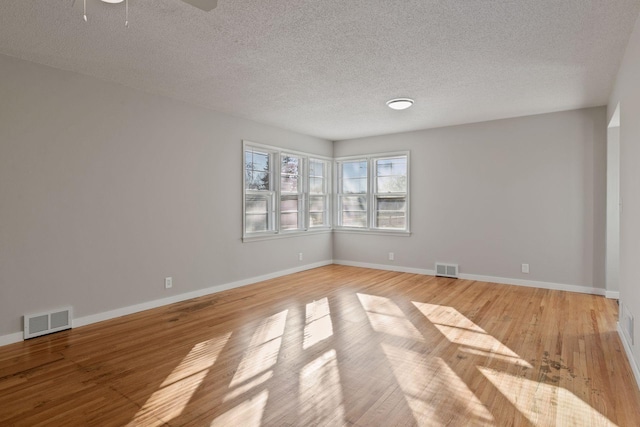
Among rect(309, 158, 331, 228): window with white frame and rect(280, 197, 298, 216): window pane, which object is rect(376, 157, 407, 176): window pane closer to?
rect(309, 158, 331, 228): window with white frame

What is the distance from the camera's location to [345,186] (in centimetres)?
747

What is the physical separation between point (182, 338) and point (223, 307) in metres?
1.01

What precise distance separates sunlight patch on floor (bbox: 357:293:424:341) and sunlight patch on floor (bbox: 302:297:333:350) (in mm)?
464

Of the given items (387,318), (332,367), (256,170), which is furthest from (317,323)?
(256,170)

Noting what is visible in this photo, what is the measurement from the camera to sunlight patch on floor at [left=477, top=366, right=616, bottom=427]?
2.07m

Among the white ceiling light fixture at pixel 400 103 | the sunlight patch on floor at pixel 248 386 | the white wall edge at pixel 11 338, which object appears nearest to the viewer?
the sunlight patch on floor at pixel 248 386

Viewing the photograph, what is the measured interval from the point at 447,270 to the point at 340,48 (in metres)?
4.34

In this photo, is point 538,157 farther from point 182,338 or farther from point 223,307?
point 182,338

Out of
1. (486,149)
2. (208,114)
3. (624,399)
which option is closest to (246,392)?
(624,399)

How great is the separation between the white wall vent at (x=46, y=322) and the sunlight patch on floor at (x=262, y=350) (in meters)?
1.94

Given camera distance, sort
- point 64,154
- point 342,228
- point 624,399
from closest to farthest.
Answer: point 624,399, point 64,154, point 342,228

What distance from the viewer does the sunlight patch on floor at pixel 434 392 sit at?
2.10 metres

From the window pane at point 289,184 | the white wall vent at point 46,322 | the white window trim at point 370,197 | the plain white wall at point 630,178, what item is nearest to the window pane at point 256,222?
the window pane at point 289,184

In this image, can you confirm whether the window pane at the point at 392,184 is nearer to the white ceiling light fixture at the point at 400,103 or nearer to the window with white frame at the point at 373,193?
the window with white frame at the point at 373,193
